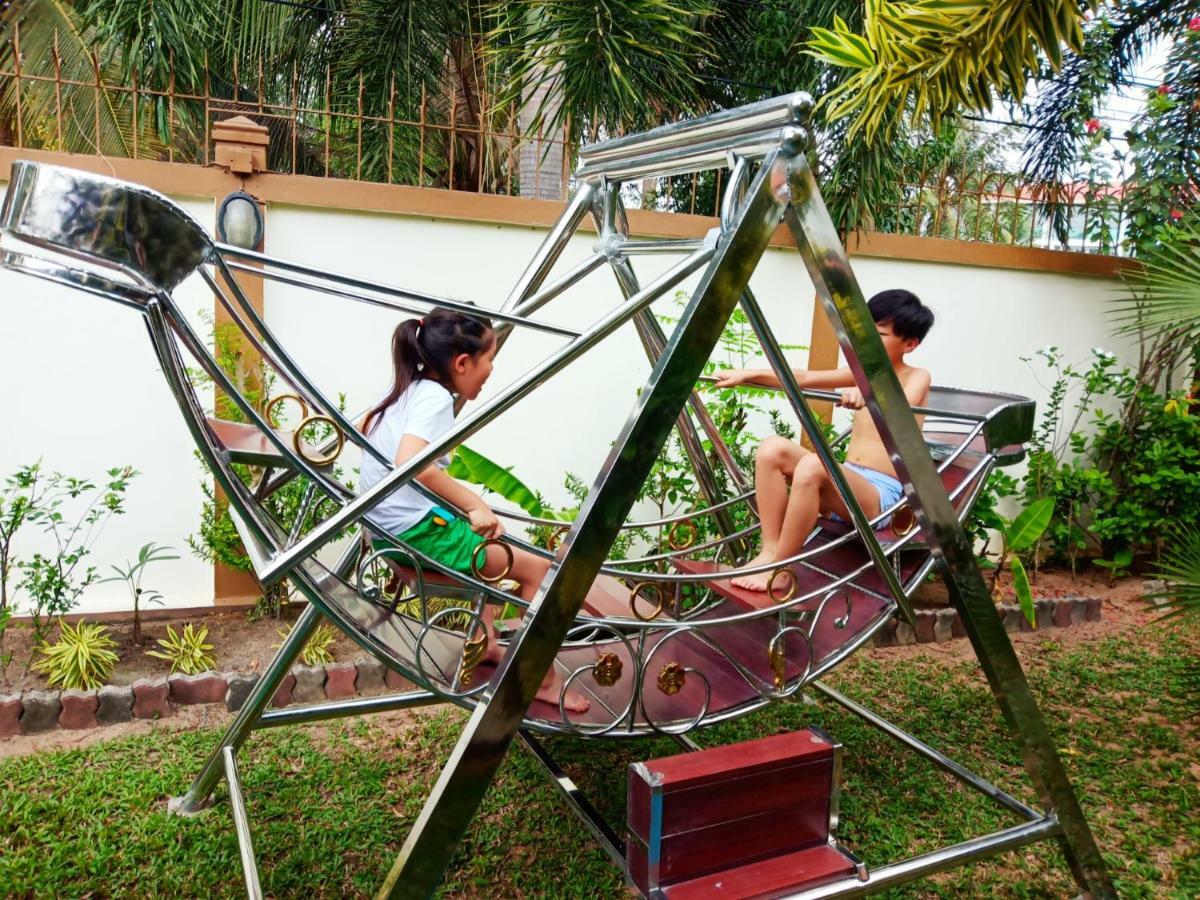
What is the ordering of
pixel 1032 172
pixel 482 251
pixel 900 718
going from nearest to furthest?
pixel 900 718
pixel 482 251
pixel 1032 172

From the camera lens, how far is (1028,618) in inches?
155

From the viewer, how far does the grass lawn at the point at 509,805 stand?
215cm

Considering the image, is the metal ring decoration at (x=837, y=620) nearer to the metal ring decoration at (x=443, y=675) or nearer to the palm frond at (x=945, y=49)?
the metal ring decoration at (x=443, y=675)

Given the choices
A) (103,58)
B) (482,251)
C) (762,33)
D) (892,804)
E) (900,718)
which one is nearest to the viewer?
(892,804)

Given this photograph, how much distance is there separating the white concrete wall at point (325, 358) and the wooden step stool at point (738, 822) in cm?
244

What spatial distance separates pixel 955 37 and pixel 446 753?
3.42 meters

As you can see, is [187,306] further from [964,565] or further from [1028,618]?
[1028,618]

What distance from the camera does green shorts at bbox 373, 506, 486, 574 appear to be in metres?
2.06

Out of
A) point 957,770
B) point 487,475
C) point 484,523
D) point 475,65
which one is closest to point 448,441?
point 484,523

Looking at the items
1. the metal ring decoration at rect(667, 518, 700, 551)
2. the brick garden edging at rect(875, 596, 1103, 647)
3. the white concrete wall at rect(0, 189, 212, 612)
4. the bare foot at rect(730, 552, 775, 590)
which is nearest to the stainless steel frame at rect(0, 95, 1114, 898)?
the bare foot at rect(730, 552, 775, 590)

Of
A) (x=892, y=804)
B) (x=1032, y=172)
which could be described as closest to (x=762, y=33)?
(x=1032, y=172)

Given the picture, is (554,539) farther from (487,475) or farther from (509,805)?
(509,805)

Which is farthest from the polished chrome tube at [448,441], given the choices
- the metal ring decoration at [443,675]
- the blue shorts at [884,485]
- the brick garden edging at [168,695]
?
the brick garden edging at [168,695]

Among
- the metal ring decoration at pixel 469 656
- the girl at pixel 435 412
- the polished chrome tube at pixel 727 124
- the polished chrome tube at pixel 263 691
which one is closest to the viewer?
the polished chrome tube at pixel 727 124
